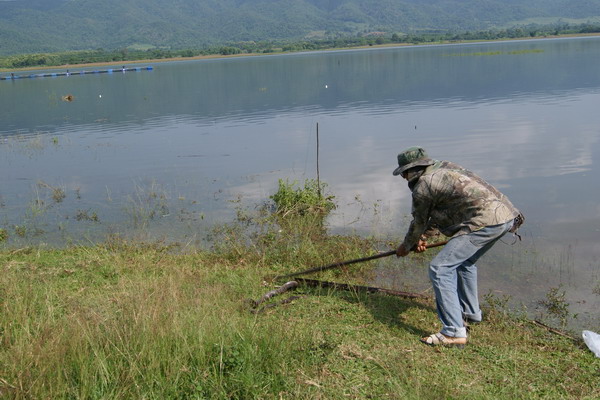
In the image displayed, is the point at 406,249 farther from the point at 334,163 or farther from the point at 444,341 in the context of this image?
the point at 334,163

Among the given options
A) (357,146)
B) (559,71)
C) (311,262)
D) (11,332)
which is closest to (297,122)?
(357,146)

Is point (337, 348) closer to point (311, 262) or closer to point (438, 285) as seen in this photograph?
point (438, 285)

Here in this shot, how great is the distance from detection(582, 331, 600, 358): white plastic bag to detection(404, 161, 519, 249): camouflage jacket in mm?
1205

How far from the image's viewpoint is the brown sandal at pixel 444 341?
189 inches

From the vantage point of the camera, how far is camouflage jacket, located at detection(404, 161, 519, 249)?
15.2ft

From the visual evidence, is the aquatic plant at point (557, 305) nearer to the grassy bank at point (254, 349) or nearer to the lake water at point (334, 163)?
the lake water at point (334, 163)

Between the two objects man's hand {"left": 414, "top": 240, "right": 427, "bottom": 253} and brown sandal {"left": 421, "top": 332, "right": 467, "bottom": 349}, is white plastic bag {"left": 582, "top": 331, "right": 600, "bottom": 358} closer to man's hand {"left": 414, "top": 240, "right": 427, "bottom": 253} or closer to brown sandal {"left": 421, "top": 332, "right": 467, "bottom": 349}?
brown sandal {"left": 421, "top": 332, "right": 467, "bottom": 349}

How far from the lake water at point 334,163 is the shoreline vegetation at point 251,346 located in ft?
4.69

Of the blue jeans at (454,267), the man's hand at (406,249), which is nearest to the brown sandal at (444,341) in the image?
the blue jeans at (454,267)

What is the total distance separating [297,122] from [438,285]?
58.5ft

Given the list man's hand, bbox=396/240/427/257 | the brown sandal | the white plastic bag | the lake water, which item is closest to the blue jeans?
the brown sandal

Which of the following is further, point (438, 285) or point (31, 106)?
point (31, 106)

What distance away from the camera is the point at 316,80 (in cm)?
4312

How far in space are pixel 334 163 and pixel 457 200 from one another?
9921mm
